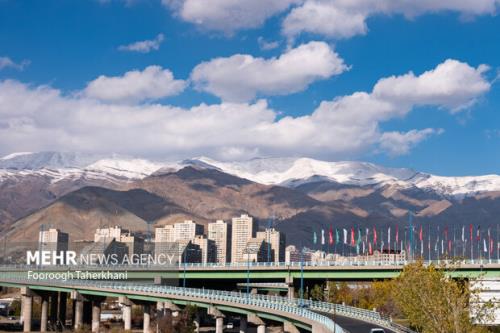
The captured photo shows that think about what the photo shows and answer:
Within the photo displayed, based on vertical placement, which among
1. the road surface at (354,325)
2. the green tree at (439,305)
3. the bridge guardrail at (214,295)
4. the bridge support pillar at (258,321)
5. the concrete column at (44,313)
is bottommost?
the concrete column at (44,313)

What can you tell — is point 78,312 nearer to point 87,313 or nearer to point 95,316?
point 95,316

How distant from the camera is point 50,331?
177625 millimetres

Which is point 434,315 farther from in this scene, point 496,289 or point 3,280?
point 3,280

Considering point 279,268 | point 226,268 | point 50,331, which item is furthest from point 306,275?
point 50,331

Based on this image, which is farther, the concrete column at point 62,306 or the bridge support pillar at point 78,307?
the concrete column at point 62,306

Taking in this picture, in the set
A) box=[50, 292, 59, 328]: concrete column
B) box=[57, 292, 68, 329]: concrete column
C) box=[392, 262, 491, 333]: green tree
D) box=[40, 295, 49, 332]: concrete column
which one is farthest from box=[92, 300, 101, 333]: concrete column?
box=[392, 262, 491, 333]: green tree

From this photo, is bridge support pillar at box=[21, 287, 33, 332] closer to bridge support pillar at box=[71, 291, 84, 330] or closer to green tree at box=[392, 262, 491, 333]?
bridge support pillar at box=[71, 291, 84, 330]

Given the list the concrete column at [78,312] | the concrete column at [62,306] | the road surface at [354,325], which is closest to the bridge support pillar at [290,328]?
the road surface at [354,325]

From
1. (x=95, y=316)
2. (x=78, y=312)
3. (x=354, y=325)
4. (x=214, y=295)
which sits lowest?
(x=95, y=316)

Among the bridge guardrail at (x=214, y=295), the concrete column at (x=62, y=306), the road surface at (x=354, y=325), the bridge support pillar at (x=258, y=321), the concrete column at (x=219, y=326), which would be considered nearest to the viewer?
the road surface at (x=354, y=325)

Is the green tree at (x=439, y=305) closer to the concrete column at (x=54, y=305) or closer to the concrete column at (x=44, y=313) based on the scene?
the concrete column at (x=44, y=313)

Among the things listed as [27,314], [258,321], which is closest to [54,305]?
[27,314]

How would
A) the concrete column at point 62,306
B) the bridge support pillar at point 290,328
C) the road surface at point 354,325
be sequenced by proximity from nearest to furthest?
the road surface at point 354,325, the bridge support pillar at point 290,328, the concrete column at point 62,306

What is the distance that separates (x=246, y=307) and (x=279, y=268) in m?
51.8
